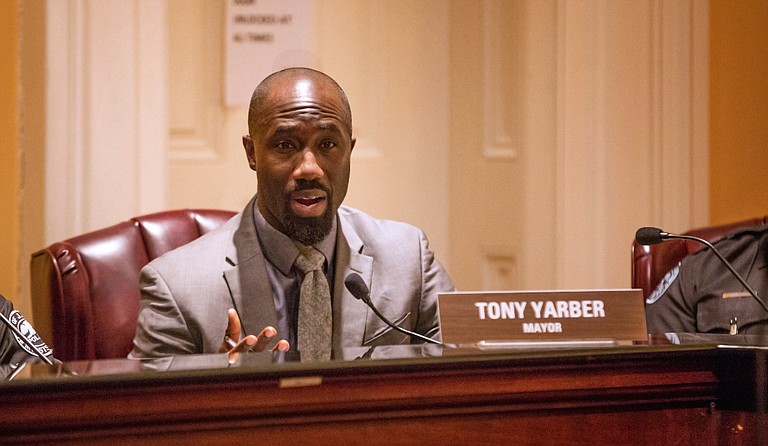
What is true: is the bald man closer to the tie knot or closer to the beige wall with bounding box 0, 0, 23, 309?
the tie knot

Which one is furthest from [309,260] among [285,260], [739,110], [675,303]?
[739,110]

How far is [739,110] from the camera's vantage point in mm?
3273

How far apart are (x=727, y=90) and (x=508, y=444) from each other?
7.35 ft

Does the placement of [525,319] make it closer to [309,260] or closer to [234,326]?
[234,326]

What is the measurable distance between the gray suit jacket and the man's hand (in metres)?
0.29

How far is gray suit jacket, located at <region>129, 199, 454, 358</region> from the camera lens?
2053 mm

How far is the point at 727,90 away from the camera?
10.9 ft

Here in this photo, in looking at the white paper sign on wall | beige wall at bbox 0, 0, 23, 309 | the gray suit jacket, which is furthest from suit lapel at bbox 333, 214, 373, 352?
the white paper sign on wall

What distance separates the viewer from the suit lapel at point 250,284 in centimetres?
206

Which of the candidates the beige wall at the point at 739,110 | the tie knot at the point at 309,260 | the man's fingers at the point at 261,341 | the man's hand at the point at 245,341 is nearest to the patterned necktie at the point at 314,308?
the tie knot at the point at 309,260

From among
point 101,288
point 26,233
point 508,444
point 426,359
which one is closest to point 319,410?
point 426,359

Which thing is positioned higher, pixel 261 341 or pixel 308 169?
pixel 308 169

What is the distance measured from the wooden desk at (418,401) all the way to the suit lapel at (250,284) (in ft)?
2.23

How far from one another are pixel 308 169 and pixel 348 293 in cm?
26
